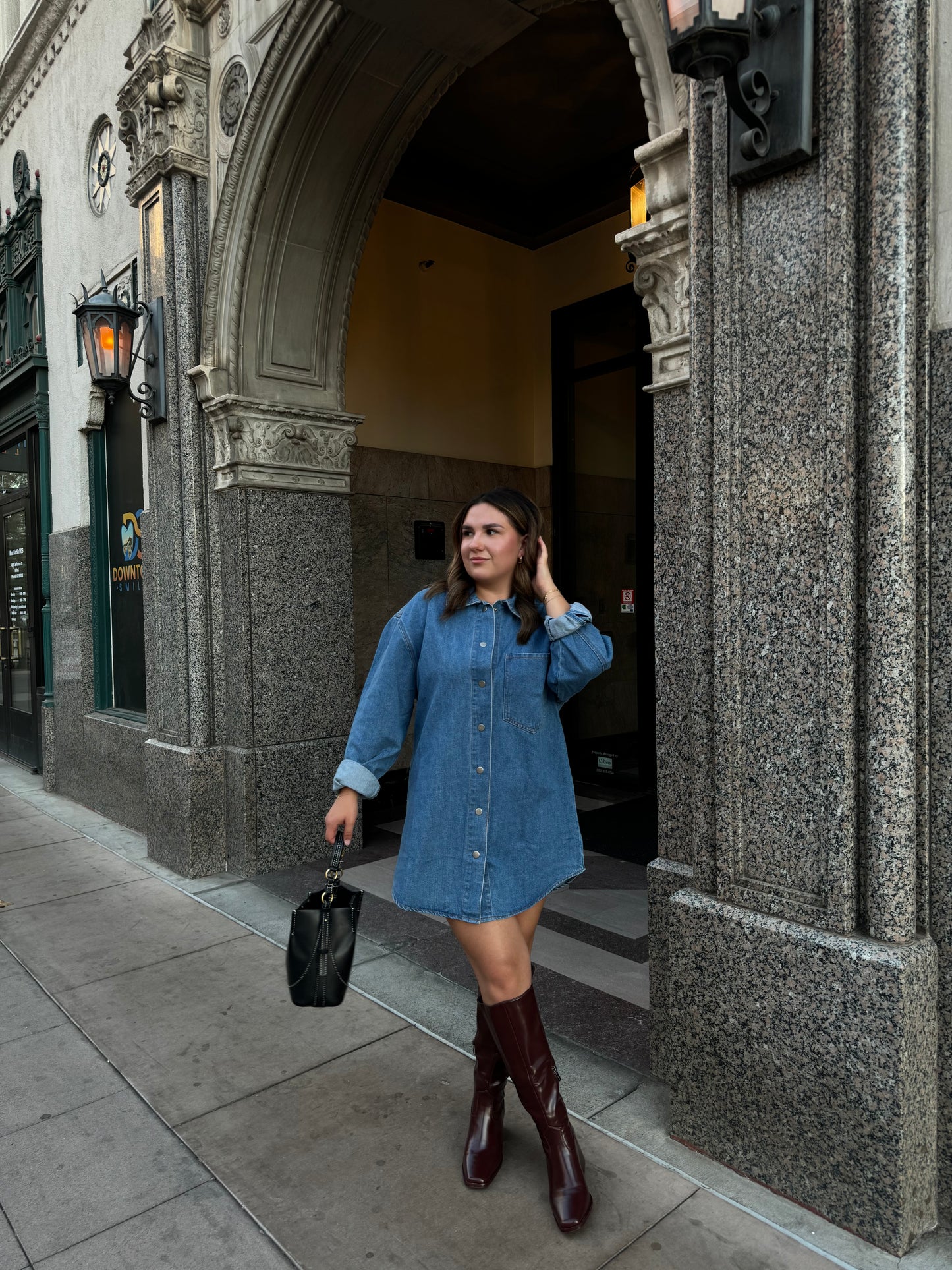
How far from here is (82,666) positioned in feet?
26.2

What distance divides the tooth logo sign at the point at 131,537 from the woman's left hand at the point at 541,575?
5.18 metres

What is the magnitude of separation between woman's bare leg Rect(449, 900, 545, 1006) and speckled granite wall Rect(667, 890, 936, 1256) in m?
0.55

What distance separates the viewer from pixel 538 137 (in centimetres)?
755

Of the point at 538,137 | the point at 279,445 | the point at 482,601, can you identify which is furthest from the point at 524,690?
the point at 538,137

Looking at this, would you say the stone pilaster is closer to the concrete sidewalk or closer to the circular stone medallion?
the circular stone medallion

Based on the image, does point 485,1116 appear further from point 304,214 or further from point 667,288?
point 304,214

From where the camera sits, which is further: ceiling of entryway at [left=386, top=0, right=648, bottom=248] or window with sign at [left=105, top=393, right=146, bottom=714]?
window with sign at [left=105, top=393, right=146, bottom=714]

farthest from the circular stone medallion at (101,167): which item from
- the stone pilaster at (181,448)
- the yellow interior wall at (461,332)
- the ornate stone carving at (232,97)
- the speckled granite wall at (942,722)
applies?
the speckled granite wall at (942,722)

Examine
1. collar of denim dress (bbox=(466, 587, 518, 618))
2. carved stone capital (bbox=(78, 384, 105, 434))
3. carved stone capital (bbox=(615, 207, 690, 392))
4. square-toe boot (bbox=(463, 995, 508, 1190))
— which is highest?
carved stone capital (bbox=(78, 384, 105, 434))

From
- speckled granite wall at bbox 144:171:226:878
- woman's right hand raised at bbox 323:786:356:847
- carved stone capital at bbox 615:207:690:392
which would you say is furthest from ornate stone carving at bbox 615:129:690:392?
speckled granite wall at bbox 144:171:226:878

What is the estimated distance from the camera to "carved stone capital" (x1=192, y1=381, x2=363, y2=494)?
573cm

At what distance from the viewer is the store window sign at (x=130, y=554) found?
712 centimetres

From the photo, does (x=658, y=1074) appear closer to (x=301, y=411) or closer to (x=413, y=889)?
(x=413, y=889)

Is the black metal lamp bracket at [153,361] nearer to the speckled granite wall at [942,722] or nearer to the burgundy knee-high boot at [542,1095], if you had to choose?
the burgundy knee-high boot at [542,1095]
